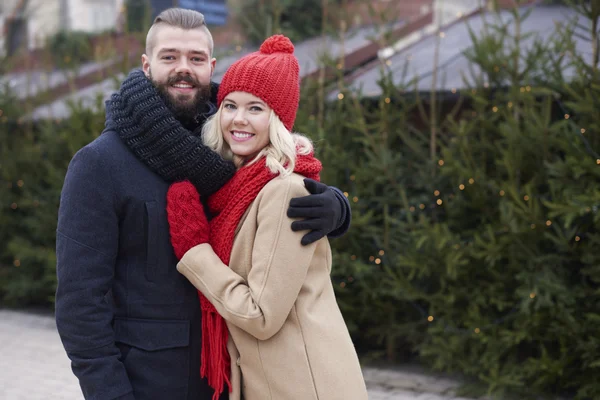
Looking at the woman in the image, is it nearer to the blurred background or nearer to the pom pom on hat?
the pom pom on hat

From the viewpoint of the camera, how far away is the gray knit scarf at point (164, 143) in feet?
8.52

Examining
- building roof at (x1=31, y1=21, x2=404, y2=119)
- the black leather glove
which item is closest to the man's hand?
the black leather glove

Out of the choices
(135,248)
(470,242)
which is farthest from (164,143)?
(470,242)

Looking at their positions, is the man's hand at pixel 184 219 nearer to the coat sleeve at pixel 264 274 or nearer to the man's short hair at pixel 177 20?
the coat sleeve at pixel 264 274

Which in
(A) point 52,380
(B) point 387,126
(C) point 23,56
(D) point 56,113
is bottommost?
(A) point 52,380

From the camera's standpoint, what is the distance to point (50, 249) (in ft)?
28.4

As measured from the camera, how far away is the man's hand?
2561mm

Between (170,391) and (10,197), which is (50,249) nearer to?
(10,197)

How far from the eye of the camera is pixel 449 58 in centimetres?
739

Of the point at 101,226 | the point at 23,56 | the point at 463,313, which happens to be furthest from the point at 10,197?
the point at 101,226

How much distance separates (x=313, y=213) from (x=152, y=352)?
2.44ft

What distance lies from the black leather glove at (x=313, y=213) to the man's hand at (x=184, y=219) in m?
0.33

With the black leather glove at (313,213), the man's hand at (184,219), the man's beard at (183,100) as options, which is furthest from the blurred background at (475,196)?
the man's hand at (184,219)

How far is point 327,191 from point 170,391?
0.90 metres
